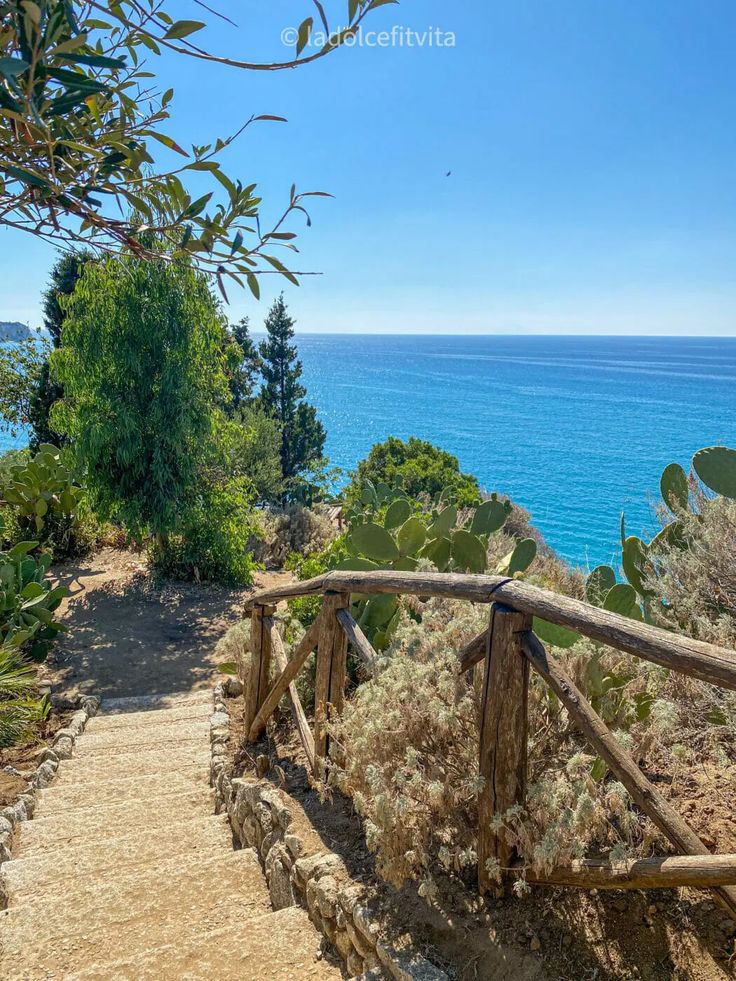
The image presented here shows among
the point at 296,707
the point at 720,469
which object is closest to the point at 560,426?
the point at 720,469

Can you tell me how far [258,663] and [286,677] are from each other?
653 millimetres

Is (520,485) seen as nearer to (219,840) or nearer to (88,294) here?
(88,294)

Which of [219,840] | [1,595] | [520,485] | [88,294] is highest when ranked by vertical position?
[88,294]

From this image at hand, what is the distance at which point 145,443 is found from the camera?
8750mm

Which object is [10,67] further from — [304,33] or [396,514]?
[396,514]

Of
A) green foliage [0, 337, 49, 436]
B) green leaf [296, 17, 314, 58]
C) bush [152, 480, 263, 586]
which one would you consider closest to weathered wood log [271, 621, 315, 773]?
green leaf [296, 17, 314, 58]

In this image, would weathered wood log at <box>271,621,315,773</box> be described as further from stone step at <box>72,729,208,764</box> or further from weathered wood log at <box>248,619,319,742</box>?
stone step at <box>72,729,208,764</box>

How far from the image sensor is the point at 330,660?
2.77 m

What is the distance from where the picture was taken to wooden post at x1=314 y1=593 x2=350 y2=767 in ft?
9.00

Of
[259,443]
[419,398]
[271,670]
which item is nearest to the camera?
[271,670]

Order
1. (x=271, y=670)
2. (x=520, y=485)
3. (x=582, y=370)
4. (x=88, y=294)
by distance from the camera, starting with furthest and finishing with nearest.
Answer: (x=582, y=370), (x=520, y=485), (x=88, y=294), (x=271, y=670)

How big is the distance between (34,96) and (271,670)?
10.2 ft

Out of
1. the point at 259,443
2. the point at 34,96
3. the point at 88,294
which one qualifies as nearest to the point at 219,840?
the point at 34,96

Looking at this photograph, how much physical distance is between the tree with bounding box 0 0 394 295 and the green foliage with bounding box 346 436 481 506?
12323 mm
